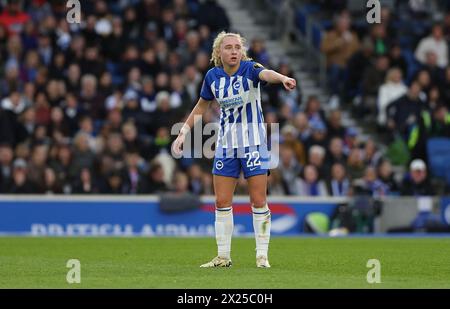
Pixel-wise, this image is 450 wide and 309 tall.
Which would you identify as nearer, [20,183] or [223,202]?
[223,202]

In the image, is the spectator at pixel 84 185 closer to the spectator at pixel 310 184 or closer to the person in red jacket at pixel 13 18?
the spectator at pixel 310 184

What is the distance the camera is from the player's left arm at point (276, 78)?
1196 centimetres

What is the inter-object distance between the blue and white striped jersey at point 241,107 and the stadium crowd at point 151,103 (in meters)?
9.70

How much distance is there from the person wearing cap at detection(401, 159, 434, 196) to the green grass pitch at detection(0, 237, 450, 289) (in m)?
3.46

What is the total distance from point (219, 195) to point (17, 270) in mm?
2263

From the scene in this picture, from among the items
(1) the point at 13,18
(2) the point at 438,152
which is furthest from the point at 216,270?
(1) the point at 13,18

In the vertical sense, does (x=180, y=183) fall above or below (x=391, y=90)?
below

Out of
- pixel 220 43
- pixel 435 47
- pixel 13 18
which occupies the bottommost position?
pixel 220 43

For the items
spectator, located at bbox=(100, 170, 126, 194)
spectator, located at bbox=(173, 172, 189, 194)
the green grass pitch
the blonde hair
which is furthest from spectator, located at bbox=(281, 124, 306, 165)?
the blonde hair

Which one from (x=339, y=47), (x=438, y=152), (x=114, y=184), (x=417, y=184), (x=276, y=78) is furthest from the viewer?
(x=339, y=47)

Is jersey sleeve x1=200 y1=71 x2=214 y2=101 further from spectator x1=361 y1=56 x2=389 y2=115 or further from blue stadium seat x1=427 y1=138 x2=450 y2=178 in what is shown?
spectator x1=361 y1=56 x2=389 y2=115

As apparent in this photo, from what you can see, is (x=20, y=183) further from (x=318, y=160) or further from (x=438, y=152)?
(x=438, y=152)

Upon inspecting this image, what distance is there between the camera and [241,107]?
1298cm

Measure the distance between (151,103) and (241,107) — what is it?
38.7ft
